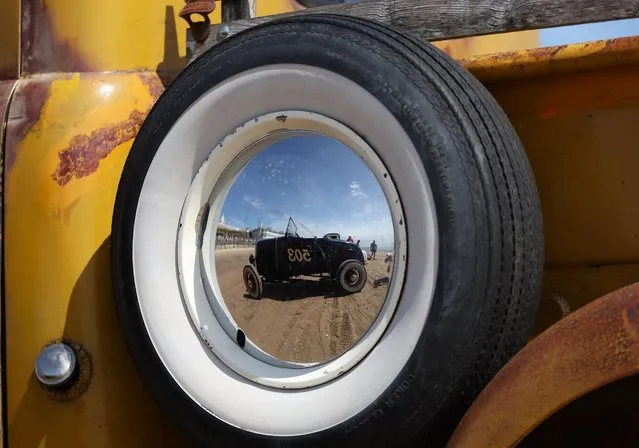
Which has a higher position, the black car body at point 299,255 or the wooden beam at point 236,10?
the wooden beam at point 236,10

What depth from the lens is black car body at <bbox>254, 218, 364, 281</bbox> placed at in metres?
1.39

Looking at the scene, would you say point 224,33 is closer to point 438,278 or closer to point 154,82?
point 154,82

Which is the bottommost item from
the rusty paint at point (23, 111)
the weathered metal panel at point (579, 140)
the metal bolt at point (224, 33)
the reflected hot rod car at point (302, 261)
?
the reflected hot rod car at point (302, 261)

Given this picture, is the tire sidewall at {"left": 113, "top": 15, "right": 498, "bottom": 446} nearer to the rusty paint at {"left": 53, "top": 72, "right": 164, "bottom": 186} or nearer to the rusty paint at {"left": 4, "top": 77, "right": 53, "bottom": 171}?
the rusty paint at {"left": 53, "top": 72, "right": 164, "bottom": 186}

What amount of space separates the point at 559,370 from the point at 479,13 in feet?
3.02

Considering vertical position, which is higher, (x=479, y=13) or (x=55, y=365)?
(x=479, y=13)

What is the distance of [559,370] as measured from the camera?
40.3 inches

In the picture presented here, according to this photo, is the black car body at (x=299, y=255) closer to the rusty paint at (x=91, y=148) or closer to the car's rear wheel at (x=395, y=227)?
the car's rear wheel at (x=395, y=227)

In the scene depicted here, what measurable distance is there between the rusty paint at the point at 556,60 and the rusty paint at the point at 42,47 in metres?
1.06

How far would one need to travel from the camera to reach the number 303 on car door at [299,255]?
1.43 m

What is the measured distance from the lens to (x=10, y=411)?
1.72m

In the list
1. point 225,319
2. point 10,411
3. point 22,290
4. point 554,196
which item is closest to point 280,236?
point 225,319

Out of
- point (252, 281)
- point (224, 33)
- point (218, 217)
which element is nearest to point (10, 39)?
point (224, 33)

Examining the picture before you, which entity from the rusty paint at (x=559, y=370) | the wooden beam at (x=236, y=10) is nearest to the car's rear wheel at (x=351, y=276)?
the rusty paint at (x=559, y=370)
